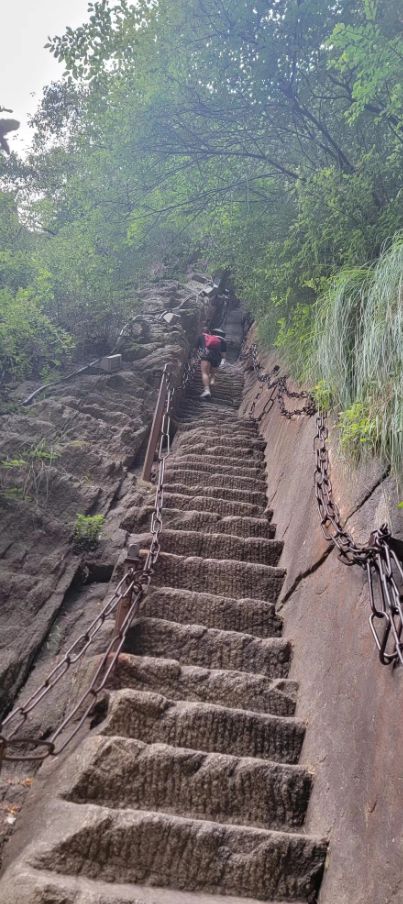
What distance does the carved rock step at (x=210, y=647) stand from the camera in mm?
2918

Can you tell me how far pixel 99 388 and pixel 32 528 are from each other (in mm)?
3317

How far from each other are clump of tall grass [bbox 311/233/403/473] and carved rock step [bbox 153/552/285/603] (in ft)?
4.08

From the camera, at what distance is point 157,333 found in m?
9.15

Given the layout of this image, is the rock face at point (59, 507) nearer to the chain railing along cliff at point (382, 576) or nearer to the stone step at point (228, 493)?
the stone step at point (228, 493)

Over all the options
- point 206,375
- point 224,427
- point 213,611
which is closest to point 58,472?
point 213,611

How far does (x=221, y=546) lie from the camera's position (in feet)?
13.0

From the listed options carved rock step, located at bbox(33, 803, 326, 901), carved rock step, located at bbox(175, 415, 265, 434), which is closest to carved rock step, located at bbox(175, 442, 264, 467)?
carved rock step, located at bbox(175, 415, 265, 434)

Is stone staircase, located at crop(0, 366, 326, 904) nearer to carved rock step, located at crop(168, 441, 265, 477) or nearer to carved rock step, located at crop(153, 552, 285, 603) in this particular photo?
carved rock step, located at crop(153, 552, 285, 603)

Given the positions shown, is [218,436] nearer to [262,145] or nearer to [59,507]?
[59,507]

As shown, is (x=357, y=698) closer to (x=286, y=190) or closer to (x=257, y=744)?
(x=257, y=744)

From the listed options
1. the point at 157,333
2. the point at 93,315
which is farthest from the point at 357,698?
the point at 157,333

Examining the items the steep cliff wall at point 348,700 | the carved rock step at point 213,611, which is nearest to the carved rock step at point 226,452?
the steep cliff wall at point 348,700

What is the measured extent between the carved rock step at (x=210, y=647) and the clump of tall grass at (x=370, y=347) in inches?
50.0

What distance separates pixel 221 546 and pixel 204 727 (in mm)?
1623
